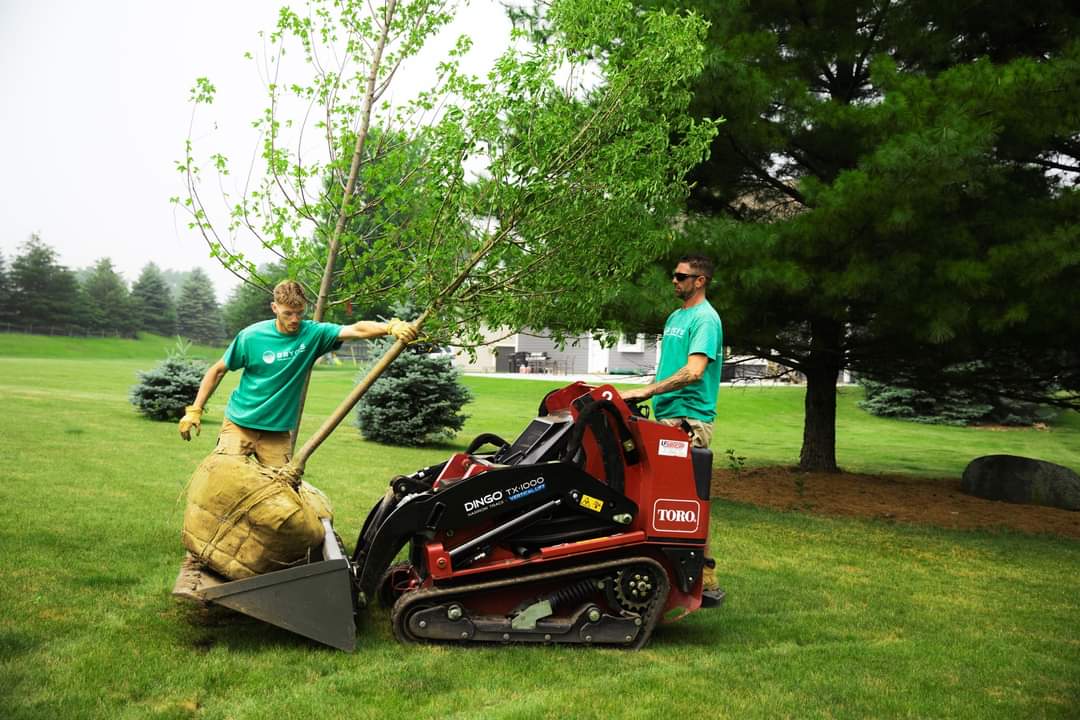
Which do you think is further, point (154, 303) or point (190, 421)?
point (154, 303)

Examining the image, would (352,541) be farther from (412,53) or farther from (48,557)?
(412,53)

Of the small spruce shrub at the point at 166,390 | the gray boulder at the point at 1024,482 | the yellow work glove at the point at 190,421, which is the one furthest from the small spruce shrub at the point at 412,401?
the yellow work glove at the point at 190,421

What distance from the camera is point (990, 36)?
10914mm

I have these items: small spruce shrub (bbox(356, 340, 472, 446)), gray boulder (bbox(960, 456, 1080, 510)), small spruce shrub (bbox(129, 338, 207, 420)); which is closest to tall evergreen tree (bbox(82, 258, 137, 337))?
small spruce shrub (bbox(129, 338, 207, 420))

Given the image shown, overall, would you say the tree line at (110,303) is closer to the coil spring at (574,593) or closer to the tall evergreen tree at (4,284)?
the tall evergreen tree at (4,284)

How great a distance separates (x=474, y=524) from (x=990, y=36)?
970 cm

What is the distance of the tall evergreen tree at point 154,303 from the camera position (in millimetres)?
73250

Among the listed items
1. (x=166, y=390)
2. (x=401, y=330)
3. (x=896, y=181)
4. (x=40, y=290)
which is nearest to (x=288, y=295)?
(x=401, y=330)

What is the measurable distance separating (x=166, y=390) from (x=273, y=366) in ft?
40.8

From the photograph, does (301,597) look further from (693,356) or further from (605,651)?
(693,356)

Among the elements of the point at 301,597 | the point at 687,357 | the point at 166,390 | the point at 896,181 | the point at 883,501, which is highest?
the point at 896,181

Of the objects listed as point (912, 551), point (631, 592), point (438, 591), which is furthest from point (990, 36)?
point (438, 591)

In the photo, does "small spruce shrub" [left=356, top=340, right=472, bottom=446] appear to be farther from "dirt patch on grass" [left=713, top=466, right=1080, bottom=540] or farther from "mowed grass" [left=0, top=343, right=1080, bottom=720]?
"mowed grass" [left=0, top=343, right=1080, bottom=720]

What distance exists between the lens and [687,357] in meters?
5.14
